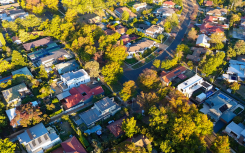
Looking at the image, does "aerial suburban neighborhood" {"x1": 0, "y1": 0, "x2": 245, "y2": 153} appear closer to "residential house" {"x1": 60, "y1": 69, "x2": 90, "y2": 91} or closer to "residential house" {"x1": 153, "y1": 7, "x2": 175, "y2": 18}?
"residential house" {"x1": 60, "y1": 69, "x2": 90, "y2": 91}

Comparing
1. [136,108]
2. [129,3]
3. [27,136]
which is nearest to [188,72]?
[136,108]

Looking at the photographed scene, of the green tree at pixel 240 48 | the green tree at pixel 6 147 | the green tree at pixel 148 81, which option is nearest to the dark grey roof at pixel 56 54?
the green tree at pixel 148 81

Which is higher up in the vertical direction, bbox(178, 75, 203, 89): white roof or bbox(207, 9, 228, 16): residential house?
bbox(207, 9, 228, 16): residential house

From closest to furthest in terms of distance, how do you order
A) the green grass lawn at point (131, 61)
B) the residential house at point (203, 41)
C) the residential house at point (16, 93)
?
the residential house at point (16, 93)
the green grass lawn at point (131, 61)
the residential house at point (203, 41)

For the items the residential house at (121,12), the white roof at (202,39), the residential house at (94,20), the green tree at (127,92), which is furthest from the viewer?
the residential house at (121,12)

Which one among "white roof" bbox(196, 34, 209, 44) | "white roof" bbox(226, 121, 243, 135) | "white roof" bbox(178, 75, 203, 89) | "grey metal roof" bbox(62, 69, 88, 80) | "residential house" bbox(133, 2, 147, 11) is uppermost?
"residential house" bbox(133, 2, 147, 11)

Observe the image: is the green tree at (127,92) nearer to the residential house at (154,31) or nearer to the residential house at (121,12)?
the residential house at (154,31)

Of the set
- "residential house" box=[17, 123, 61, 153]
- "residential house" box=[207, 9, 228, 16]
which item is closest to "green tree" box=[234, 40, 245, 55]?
"residential house" box=[207, 9, 228, 16]
